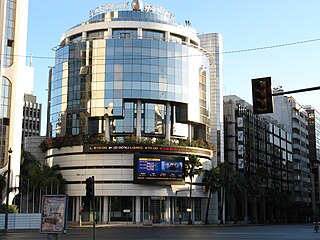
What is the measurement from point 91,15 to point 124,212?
1519 inches

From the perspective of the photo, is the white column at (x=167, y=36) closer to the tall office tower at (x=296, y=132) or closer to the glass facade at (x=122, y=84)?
the glass facade at (x=122, y=84)

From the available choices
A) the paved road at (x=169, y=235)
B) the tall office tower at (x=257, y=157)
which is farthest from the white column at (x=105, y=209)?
the paved road at (x=169, y=235)

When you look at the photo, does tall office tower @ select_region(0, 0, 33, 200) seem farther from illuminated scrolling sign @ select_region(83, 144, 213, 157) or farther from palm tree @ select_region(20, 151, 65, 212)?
illuminated scrolling sign @ select_region(83, 144, 213, 157)

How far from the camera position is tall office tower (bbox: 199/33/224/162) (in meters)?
103

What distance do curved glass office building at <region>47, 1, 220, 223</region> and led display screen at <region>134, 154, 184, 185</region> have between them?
169 millimetres

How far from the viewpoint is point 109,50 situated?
287 ft

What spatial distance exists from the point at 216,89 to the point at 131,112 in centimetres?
2551

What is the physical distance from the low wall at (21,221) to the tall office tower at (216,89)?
55.2 metres

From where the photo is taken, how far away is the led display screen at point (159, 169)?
82.1m

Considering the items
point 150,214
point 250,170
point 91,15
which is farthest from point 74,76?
point 250,170

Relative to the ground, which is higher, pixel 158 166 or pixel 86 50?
pixel 86 50

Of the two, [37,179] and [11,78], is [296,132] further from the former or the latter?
[11,78]

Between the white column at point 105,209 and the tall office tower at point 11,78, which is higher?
the tall office tower at point 11,78

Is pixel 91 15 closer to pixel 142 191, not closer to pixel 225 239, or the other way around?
pixel 142 191
